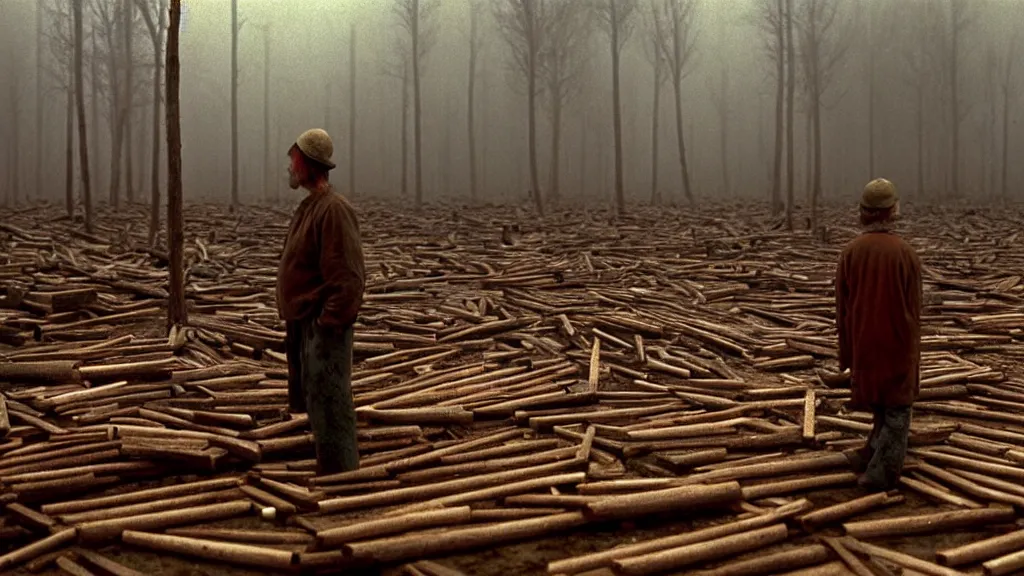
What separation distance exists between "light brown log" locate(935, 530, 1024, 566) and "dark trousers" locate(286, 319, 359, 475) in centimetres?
283

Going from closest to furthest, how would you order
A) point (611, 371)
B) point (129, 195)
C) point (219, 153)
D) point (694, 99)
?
1. point (611, 371)
2. point (129, 195)
3. point (219, 153)
4. point (694, 99)

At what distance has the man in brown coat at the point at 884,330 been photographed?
484 centimetres

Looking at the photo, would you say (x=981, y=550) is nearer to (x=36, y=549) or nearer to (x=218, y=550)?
(x=218, y=550)

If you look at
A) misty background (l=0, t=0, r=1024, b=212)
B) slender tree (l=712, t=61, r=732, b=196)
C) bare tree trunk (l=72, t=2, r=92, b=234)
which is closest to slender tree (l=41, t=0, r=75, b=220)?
bare tree trunk (l=72, t=2, r=92, b=234)

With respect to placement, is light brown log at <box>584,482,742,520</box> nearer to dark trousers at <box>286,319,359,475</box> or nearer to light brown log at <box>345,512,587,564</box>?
light brown log at <box>345,512,587,564</box>

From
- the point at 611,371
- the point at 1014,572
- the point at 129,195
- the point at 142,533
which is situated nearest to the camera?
the point at 1014,572

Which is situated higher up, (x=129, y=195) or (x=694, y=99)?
(x=694, y=99)

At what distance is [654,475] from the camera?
518cm

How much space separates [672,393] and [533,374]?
103 cm

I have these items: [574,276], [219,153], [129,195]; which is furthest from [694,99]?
[574,276]

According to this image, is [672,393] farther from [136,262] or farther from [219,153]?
[219,153]

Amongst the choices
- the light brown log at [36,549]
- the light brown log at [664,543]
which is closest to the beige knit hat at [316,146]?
the light brown log at [36,549]

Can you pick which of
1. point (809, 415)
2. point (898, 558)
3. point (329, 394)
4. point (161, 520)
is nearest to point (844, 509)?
point (898, 558)

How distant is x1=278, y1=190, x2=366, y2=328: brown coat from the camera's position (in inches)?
189
